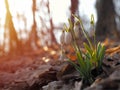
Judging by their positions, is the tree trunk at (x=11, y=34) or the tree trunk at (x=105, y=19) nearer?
the tree trunk at (x=11, y=34)

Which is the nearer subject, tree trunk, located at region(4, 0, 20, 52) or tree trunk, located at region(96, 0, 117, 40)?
tree trunk, located at region(4, 0, 20, 52)

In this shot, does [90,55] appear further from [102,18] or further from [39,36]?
[102,18]

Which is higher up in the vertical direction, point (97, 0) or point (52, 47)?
point (97, 0)

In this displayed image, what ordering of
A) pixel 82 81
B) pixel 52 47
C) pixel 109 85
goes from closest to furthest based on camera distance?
pixel 109 85
pixel 82 81
pixel 52 47

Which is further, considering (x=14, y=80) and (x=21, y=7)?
(x=21, y=7)

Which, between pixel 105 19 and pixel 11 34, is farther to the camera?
pixel 105 19

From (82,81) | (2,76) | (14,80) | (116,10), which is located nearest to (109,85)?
(82,81)

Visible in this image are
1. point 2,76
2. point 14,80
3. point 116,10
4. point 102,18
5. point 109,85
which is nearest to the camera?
point 109,85
